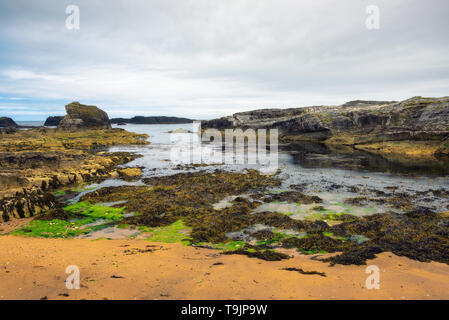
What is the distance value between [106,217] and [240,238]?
6.80 m

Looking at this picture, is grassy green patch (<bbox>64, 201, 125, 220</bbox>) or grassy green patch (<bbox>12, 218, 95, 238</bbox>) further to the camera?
grassy green patch (<bbox>64, 201, 125, 220</bbox>)

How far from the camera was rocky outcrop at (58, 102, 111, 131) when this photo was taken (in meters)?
79.0

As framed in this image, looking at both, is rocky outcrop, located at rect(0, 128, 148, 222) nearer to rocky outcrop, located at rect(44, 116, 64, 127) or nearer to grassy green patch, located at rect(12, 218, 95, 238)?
grassy green patch, located at rect(12, 218, 95, 238)

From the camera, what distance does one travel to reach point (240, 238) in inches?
384

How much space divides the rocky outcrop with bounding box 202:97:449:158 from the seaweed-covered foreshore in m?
21.0

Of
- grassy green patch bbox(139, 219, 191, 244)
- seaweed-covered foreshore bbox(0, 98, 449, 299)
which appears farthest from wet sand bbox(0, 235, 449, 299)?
grassy green patch bbox(139, 219, 191, 244)

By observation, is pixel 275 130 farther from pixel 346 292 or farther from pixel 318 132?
pixel 346 292

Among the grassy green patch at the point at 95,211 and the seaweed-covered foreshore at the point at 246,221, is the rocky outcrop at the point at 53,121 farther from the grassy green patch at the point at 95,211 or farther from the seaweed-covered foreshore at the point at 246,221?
the grassy green patch at the point at 95,211

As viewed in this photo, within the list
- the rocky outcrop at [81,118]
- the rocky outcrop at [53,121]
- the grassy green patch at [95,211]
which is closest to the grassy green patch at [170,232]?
the grassy green patch at [95,211]

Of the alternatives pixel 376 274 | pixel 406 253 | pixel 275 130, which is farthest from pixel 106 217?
pixel 275 130

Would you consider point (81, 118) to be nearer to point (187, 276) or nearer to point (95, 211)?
point (95, 211)

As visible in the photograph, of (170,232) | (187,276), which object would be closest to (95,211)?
(170,232)

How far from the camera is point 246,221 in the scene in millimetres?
11438
